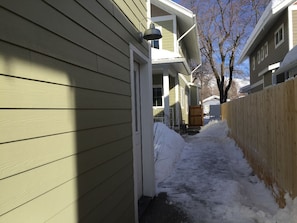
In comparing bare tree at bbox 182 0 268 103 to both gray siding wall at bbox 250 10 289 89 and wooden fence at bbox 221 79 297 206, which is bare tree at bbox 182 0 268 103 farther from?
wooden fence at bbox 221 79 297 206

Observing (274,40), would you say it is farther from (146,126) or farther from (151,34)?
(151,34)

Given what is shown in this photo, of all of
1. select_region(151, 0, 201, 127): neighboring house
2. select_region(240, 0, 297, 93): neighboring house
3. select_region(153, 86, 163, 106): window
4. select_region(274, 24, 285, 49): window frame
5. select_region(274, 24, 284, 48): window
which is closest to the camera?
select_region(240, 0, 297, 93): neighboring house

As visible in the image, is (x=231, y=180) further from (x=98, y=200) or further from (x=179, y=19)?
(x=179, y=19)

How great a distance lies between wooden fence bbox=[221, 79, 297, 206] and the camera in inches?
158

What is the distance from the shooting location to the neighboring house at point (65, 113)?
1.75 meters

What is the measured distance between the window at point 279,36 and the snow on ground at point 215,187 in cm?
699

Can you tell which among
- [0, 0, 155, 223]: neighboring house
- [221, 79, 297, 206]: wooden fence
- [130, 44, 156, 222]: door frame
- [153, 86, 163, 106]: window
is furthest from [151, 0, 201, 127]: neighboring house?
[0, 0, 155, 223]: neighboring house

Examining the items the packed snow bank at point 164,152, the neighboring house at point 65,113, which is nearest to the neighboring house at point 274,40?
the packed snow bank at point 164,152

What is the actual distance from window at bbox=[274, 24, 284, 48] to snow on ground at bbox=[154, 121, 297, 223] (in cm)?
699

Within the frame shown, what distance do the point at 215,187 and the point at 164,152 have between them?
290 centimetres

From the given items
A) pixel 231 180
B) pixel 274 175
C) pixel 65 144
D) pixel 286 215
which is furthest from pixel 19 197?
pixel 231 180

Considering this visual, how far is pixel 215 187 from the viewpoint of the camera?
20.2 ft

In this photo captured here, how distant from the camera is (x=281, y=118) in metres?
4.60

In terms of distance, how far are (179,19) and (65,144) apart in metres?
13.9
